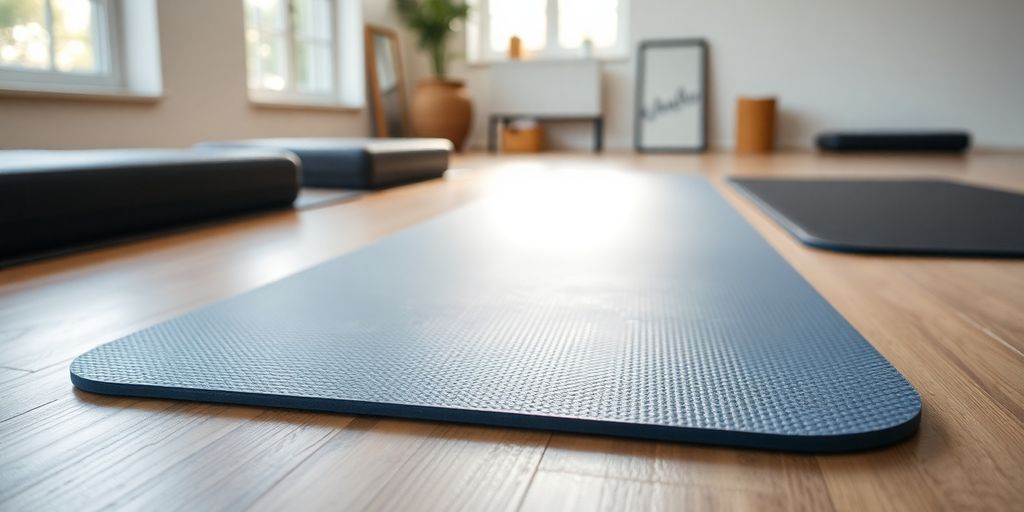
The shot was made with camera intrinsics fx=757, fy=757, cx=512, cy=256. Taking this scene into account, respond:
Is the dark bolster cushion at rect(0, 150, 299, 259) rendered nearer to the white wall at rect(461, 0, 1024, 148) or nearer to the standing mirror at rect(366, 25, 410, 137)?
the standing mirror at rect(366, 25, 410, 137)

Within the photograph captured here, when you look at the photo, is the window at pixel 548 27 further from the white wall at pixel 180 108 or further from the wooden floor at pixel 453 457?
the wooden floor at pixel 453 457

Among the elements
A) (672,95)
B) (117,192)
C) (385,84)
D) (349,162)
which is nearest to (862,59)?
A: (672,95)

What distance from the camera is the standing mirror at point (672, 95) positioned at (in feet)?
21.7

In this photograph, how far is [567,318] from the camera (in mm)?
979

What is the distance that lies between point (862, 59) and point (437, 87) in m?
3.61

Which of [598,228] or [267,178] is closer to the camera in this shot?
[598,228]

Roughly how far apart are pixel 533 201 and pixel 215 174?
102 centimetres

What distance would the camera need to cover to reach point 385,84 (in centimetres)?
633

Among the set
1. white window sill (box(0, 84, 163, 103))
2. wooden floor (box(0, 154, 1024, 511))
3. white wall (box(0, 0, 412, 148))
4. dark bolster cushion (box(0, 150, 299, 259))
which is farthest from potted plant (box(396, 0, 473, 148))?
wooden floor (box(0, 154, 1024, 511))

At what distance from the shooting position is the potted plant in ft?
20.5

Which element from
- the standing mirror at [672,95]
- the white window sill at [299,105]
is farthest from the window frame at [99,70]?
the standing mirror at [672,95]

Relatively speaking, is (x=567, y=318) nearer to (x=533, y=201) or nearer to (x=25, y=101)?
(x=533, y=201)

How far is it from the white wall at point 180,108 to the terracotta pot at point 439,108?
1497mm

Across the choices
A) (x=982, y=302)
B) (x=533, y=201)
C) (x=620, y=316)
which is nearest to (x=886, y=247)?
(x=982, y=302)
